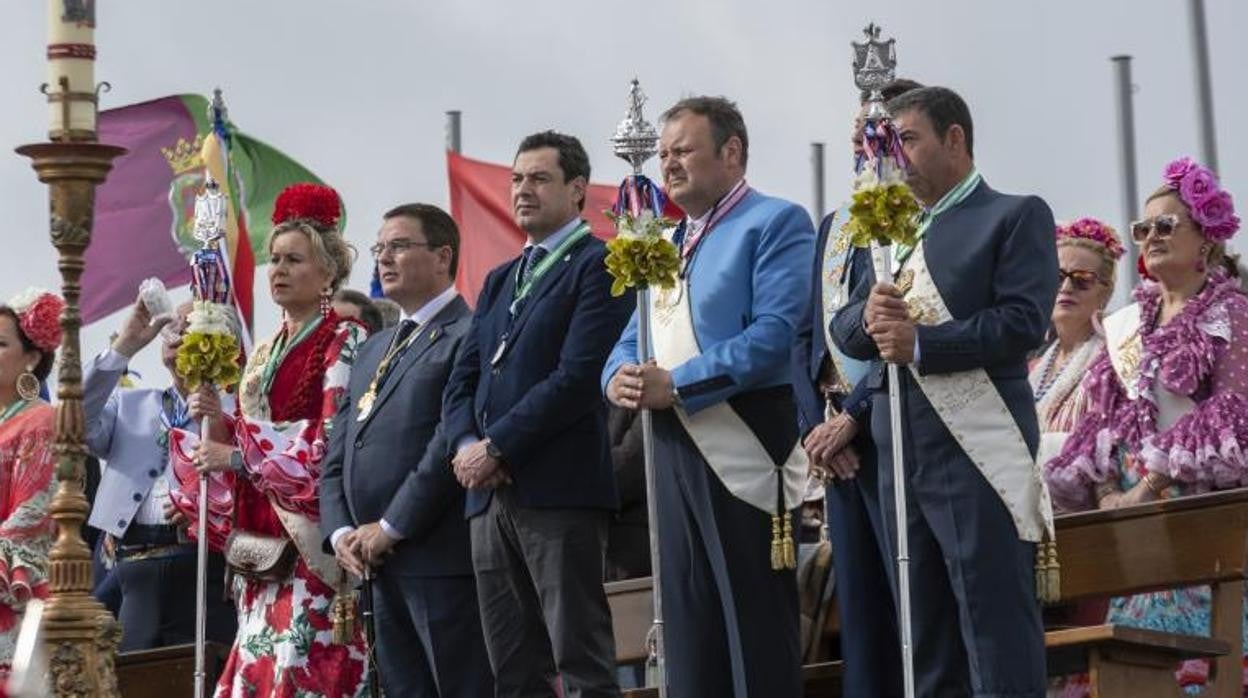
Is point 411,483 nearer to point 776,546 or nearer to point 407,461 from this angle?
point 407,461

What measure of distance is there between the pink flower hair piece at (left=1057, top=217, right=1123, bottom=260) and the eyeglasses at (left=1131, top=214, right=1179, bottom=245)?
78 cm

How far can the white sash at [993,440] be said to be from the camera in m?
8.48

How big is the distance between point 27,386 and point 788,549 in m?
3.78

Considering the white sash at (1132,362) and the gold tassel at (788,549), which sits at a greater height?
the white sash at (1132,362)

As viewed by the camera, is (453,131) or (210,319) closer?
(210,319)

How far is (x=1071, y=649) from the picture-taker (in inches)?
364

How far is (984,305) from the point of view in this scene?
8695mm

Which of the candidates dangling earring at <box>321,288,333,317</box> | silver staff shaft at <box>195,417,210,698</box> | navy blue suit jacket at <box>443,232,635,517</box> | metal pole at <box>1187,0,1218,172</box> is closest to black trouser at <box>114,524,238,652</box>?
silver staff shaft at <box>195,417,210,698</box>

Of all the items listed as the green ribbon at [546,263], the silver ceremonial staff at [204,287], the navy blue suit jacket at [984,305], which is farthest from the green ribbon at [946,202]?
the silver ceremonial staff at [204,287]

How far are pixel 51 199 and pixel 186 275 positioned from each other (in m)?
7.10

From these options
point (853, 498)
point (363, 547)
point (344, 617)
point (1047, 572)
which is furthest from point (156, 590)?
point (1047, 572)

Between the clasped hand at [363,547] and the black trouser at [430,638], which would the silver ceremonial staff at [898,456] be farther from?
the clasped hand at [363,547]

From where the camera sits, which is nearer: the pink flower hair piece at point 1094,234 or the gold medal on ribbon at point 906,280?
the gold medal on ribbon at point 906,280

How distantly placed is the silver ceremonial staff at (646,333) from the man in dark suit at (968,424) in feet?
2.46
